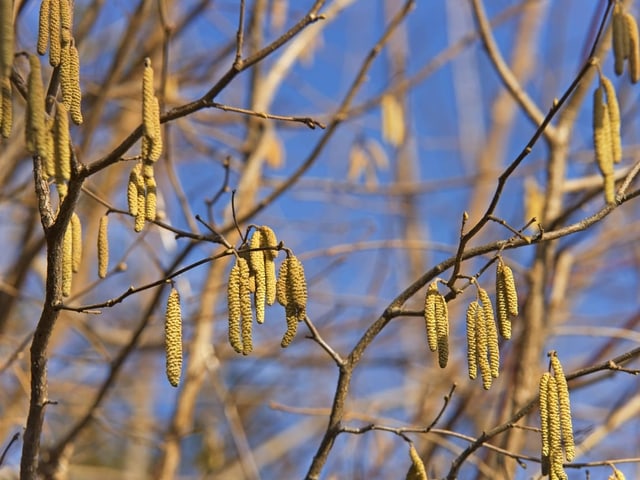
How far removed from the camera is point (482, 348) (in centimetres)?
127

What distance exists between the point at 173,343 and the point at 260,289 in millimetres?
151

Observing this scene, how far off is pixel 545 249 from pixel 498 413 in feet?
1.65

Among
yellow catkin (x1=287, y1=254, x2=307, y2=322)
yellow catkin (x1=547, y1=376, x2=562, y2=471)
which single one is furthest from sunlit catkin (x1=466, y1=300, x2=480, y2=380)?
yellow catkin (x1=287, y1=254, x2=307, y2=322)

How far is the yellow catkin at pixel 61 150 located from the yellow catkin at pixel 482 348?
58 centimetres

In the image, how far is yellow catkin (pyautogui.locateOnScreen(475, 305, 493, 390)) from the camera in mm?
1265

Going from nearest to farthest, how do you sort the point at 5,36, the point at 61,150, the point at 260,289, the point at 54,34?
the point at 5,36 → the point at 61,150 → the point at 54,34 → the point at 260,289

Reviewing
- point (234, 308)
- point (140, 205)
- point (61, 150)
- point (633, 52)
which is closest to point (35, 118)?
point (61, 150)

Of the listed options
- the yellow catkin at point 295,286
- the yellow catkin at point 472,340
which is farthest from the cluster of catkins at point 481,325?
the yellow catkin at point 295,286

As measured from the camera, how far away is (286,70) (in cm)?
344

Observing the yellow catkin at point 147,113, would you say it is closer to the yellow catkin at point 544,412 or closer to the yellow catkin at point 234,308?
the yellow catkin at point 234,308

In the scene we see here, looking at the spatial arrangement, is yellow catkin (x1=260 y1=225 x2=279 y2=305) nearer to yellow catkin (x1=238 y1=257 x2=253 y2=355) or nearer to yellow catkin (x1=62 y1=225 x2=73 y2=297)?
yellow catkin (x1=238 y1=257 x2=253 y2=355)

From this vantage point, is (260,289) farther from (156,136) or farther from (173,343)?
(156,136)

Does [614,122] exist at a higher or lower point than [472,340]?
higher

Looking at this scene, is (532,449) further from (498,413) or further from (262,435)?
(262,435)
